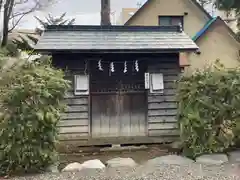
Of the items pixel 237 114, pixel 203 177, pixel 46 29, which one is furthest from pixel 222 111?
pixel 46 29

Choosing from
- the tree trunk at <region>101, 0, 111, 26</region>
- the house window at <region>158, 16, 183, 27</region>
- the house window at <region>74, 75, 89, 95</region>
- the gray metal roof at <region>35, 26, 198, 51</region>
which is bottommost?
the house window at <region>74, 75, 89, 95</region>

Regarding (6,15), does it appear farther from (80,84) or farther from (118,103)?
(118,103)

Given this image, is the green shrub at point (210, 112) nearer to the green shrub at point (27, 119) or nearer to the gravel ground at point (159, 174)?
the gravel ground at point (159, 174)

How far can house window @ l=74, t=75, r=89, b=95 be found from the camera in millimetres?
8570

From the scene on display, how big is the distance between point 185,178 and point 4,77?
3624 mm

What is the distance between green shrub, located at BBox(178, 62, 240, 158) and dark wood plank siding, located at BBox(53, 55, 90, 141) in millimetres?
2632

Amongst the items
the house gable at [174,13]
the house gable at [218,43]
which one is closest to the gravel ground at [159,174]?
the house gable at [218,43]

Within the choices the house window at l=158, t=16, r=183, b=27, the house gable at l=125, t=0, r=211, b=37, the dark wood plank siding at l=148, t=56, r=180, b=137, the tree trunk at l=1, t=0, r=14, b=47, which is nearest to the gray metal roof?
the dark wood plank siding at l=148, t=56, r=180, b=137

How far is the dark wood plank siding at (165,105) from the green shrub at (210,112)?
5.38ft

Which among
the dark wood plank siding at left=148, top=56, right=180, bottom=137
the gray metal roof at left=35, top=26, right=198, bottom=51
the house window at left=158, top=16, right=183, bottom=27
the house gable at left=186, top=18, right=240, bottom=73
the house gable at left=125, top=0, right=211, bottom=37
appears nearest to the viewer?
the gray metal roof at left=35, top=26, right=198, bottom=51

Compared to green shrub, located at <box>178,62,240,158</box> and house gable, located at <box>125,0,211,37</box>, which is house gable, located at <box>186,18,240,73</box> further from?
green shrub, located at <box>178,62,240,158</box>

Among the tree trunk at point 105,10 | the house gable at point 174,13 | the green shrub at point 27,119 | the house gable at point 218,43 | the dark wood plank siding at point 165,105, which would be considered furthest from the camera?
the house gable at point 174,13

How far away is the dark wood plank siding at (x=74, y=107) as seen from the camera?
8641 millimetres

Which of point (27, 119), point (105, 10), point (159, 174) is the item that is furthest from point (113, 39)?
point (105, 10)
